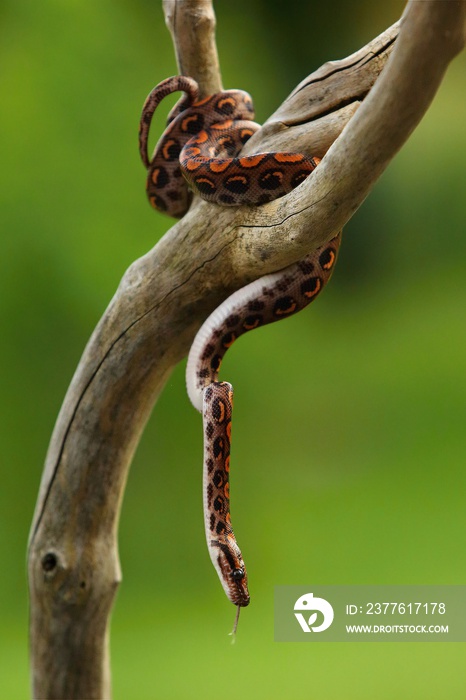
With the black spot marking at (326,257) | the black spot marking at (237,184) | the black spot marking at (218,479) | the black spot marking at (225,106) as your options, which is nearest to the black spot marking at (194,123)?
the black spot marking at (225,106)

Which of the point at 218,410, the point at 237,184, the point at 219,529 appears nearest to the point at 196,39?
the point at 237,184

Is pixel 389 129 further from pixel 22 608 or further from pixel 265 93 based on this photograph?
pixel 22 608

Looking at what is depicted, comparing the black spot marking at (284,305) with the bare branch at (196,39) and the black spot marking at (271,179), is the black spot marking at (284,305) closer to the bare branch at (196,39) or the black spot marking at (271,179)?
the black spot marking at (271,179)

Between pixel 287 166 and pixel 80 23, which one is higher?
pixel 80 23

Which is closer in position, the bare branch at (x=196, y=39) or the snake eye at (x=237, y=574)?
the snake eye at (x=237, y=574)

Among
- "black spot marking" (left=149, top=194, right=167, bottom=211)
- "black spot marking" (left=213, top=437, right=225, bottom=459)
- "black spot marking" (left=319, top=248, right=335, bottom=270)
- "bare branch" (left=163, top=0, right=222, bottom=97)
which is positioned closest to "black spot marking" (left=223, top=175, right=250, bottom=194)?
"black spot marking" (left=319, top=248, right=335, bottom=270)

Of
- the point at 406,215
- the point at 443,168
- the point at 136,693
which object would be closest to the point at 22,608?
the point at 136,693

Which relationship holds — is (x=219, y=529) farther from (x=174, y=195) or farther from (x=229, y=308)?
(x=174, y=195)
